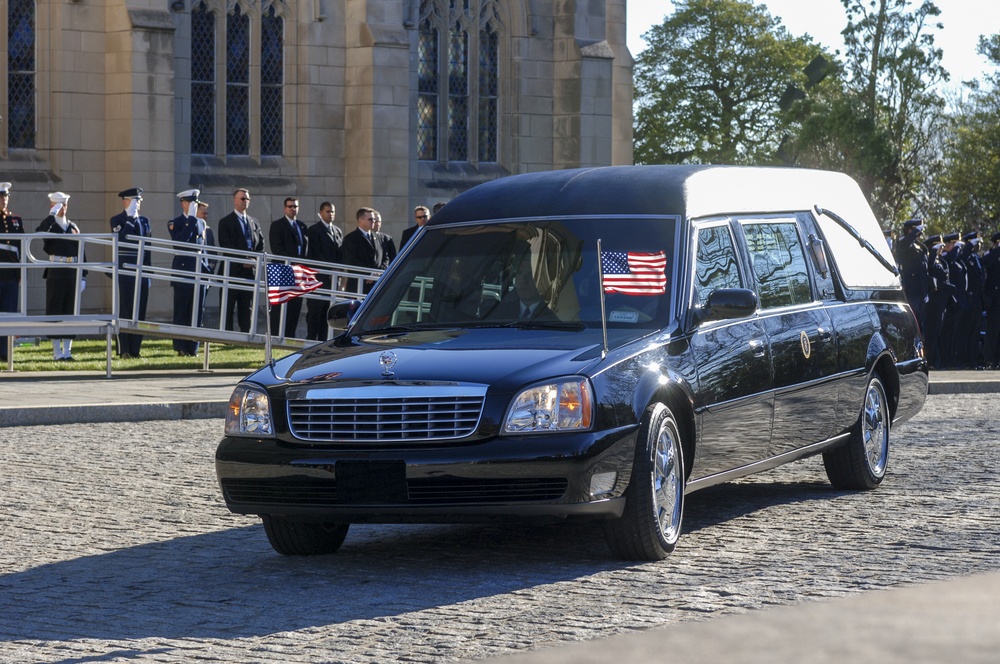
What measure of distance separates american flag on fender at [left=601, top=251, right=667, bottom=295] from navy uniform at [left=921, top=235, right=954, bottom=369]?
1628cm

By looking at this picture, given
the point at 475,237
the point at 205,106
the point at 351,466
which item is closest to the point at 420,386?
the point at 351,466

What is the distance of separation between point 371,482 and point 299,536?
852 mm

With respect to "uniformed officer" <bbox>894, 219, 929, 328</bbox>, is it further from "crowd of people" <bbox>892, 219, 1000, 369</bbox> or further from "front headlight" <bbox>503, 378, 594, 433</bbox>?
"front headlight" <bbox>503, 378, 594, 433</bbox>

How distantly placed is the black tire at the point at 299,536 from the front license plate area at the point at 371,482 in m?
0.59

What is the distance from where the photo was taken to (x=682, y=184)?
9547 millimetres

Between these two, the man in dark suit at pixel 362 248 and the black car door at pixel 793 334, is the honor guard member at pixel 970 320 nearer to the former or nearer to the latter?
the man in dark suit at pixel 362 248

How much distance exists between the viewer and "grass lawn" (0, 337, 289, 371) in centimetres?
2091

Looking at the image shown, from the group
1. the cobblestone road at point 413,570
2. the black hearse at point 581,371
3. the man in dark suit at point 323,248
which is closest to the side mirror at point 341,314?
the black hearse at point 581,371

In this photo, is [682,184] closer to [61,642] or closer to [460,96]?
[61,642]

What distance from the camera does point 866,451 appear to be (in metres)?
11.0

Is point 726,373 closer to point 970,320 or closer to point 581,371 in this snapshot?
point 581,371

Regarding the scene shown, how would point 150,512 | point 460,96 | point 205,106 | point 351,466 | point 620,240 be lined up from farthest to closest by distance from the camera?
point 460,96 → point 205,106 → point 150,512 → point 620,240 → point 351,466

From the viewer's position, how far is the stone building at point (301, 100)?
94.8 ft

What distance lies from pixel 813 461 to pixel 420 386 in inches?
218
